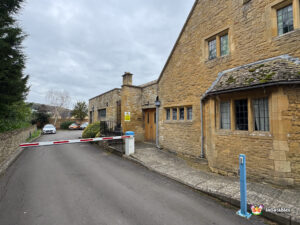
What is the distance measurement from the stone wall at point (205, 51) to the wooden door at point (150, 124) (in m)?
1.64

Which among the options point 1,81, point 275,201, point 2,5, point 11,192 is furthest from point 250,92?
point 2,5

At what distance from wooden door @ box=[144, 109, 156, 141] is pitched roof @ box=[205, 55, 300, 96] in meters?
6.11

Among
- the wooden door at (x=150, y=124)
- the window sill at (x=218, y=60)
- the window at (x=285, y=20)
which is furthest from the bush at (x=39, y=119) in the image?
the window at (x=285, y=20)

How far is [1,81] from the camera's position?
21.1ft

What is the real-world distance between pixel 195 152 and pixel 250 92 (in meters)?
3.81

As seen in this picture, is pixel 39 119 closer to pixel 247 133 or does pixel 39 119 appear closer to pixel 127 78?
pixel 127 78

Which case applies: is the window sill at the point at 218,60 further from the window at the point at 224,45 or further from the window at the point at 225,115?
the window at the point at 225,115

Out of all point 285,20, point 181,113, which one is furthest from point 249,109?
point 181,113

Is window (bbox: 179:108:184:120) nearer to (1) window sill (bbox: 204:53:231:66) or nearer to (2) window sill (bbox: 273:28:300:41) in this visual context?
(1) window sill (bbox: 204:53:231:66)

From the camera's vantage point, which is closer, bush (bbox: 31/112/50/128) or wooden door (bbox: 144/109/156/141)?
wooden door (bbox: 144/109/156/141)

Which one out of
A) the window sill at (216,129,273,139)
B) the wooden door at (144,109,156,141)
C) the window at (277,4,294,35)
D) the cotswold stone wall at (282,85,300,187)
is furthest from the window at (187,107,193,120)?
the window at (277,4,294,35)

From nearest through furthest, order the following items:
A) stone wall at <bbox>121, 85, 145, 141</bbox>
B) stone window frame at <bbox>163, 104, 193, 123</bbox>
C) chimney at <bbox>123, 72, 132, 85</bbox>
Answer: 1. stone window frame at <bbox>163, 104, 193, 123</bbox>
2. stone wall at <bbox>121, 85, 145, 141</bbox>
3. chimney at <bbox>123, 72, 132, 85</bbox>

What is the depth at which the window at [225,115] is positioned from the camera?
578cm

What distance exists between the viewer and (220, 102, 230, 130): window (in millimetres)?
5777
